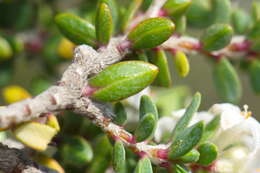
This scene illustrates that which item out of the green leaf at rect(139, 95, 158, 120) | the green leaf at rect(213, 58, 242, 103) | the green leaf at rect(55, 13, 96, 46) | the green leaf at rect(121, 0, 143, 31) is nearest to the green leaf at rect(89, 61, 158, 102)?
the green leaf at rect(139, 95, 158, 120)

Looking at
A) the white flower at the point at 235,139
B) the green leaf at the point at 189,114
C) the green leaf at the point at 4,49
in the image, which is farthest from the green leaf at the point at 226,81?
the green leaf at the point at 4,49

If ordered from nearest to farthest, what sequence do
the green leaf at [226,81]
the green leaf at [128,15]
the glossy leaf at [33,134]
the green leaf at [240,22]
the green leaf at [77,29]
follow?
the glossy leaf at [33,134] → the green leaf at [77,29] → the green leaf at [128,15] → the green leaf at [226,81] → the green leaf at [240,22]

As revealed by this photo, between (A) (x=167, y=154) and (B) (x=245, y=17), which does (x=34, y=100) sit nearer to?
(A) (x=167, y=154)

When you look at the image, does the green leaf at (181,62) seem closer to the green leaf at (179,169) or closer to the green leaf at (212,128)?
the green leaf at (212,128)

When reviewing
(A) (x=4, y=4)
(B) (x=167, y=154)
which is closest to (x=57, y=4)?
(A) (x=4, y=4)

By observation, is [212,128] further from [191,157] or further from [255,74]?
[255,74]

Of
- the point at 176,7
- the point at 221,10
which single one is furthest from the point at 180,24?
the point at 221,10

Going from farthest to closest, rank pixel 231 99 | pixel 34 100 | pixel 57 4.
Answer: pixel 57 4 < pixel 231 99 < pixel 34 100
